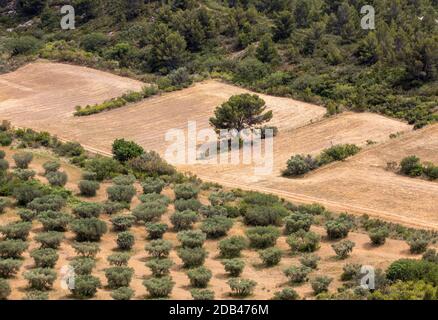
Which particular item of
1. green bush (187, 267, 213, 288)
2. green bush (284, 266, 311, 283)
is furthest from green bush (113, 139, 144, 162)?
green bush (284, 266, 311, 283)

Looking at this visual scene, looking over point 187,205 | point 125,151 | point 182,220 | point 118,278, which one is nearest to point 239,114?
point 125,151

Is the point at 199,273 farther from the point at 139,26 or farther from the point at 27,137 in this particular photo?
the point at 139,26

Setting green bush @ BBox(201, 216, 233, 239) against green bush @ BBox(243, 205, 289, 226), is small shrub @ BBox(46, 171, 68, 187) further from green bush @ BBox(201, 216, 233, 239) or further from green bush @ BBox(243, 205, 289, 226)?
green bush @ BBox(243, 205, 289, 226)

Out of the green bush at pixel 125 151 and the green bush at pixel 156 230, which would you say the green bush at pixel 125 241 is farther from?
the green bush at pixel 125 151

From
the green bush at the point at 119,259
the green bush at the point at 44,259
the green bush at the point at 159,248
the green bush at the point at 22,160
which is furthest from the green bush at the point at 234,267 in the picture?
the green bush at the point at 22,160

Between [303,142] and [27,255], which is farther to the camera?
[303,142]

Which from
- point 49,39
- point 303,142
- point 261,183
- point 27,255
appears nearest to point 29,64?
point 49,39
